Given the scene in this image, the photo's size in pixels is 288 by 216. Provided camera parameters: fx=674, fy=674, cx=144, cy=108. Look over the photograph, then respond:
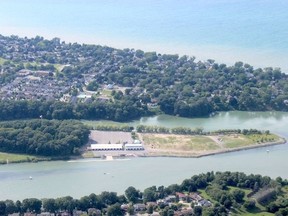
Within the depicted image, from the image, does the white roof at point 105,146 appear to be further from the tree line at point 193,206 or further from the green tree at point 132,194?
the green tree at point 132,194

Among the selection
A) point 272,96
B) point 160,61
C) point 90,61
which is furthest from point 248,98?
point 90,61

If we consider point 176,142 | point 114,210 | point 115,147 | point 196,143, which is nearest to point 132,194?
point 114,210

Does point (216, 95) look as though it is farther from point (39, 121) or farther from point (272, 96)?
point (39, 121)

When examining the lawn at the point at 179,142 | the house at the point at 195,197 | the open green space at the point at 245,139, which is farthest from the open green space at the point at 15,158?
the open green space at the point at 245,139

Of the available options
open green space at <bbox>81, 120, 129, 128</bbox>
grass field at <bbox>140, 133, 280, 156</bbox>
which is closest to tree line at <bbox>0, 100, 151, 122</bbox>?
open green space at <bbox>81, 120, 129, 128</bbox>

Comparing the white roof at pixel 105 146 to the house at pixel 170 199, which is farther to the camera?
the white roof at pixel 105 146

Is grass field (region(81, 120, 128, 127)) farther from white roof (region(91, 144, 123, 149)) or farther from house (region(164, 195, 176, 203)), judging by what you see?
house (region(164, 195, 176, 203))
